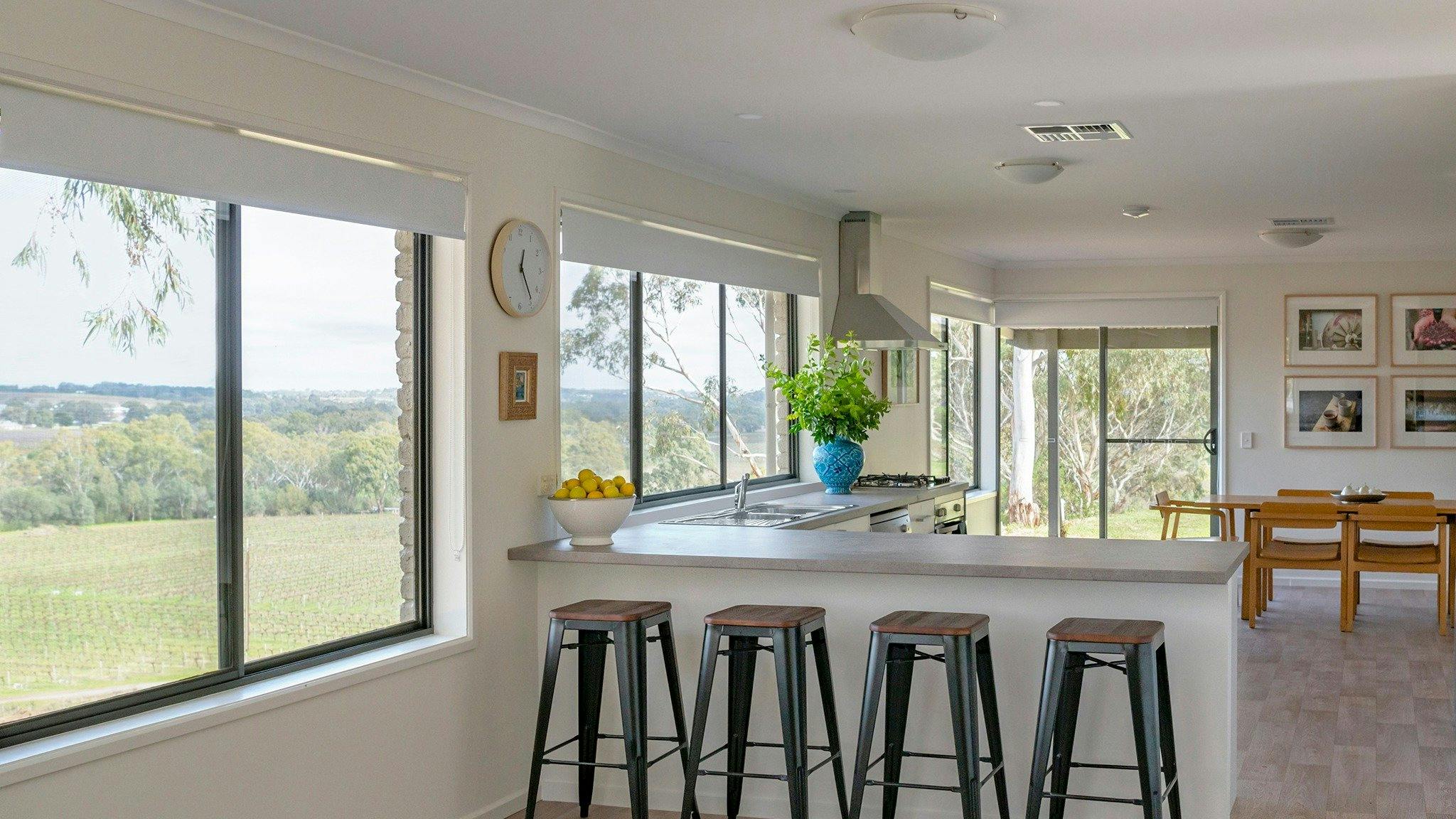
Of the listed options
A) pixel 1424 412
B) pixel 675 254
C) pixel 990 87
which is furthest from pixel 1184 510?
pixel 990 87

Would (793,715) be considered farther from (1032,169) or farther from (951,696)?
(1032,169)

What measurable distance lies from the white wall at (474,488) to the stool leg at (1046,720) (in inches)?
69.9

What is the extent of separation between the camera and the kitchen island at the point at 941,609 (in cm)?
379

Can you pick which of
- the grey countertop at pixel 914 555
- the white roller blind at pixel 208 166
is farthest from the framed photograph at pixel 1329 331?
the white roller blind at pixel 208 166

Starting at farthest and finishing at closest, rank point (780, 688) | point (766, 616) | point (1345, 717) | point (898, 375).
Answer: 1. point (898, 375)
2. point (1345, 717)
3. point (766, 616)
4. point (780, 688)

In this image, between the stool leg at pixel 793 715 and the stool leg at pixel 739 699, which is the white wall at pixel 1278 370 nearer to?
the stool leg at pixel 739 699

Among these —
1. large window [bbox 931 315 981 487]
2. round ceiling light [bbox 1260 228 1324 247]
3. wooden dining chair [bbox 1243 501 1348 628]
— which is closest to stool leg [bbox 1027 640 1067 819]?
wooden dining chair [bbox 1243 501 1348 628]

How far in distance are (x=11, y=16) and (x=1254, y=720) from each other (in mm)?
5009

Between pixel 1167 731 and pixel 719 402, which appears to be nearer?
pixel 1167 731

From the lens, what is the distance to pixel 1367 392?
916cm

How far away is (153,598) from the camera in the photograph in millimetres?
3166

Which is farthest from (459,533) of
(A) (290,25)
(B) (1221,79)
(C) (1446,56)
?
(C) (1446,56)

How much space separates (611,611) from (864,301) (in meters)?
3.25

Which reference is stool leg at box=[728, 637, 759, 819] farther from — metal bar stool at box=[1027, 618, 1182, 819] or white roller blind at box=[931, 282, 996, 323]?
white roller blind at box=[931, 282, 996, 323]
